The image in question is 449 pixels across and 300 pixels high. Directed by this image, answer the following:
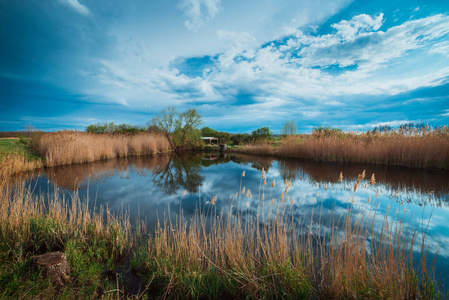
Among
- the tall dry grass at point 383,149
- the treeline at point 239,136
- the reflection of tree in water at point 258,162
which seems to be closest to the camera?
the tall dry grass at point 383,149

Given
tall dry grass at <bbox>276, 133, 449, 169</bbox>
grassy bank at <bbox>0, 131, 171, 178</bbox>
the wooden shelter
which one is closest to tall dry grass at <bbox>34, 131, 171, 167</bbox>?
grassy bank at <bbox>0, 131, 171, 178</bbox>

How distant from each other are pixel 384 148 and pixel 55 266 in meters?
15.8

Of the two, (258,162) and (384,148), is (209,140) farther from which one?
(384,148)

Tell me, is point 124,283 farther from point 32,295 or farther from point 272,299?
point 272,299

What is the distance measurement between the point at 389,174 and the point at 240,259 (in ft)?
35.4

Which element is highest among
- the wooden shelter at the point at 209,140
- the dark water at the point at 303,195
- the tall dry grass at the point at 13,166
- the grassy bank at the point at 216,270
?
the wooden shelter at the point at 209,140

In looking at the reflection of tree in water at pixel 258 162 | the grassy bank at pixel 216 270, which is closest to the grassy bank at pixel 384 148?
the reflection of tree in water at pixel 258 162

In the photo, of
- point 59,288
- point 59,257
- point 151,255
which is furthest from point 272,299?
point 59,257

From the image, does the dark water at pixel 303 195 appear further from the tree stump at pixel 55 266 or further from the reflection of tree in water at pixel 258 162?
Result: the reflection of tree in water at pixel 258 162

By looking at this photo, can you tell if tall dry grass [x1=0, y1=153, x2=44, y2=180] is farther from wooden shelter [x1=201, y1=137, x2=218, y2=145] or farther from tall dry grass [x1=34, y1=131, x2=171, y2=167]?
wooden shelter [x1=201, y1=137, x2=218, y2=145]

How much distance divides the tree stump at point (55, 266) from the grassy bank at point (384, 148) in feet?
50.3

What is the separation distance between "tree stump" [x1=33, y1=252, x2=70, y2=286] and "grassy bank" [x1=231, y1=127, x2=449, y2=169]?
15.3 m

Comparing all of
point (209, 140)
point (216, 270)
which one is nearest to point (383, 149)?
point (216, 270)

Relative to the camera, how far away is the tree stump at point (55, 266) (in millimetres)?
2301
